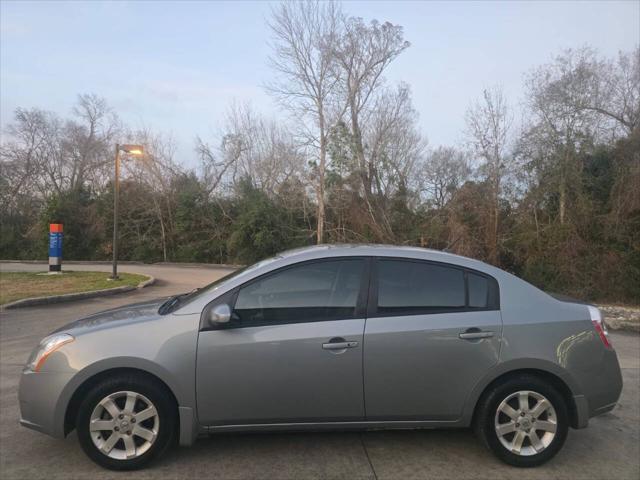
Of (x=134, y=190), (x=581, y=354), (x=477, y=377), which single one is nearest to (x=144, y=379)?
(x=477, y=377)

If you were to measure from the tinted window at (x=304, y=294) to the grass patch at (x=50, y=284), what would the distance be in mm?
9170

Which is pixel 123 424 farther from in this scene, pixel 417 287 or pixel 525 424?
pixel 525 424

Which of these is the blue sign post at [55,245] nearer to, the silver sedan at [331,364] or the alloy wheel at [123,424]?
the silver sedan at [331,364]

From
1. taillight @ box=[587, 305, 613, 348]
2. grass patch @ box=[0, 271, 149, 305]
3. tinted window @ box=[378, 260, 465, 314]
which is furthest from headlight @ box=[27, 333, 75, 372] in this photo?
grass patch @ box=[0, 271, 149, 305]

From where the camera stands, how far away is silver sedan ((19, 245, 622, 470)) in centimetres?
331

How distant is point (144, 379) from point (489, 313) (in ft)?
8.55

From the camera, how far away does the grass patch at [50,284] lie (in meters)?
11.5

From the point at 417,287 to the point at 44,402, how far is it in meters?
2.86

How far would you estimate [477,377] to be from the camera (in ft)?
11.3

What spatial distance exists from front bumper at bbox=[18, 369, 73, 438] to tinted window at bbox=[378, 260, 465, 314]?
2.38 m

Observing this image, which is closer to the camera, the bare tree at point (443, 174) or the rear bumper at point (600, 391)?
the rear bumper at point (600, 391)

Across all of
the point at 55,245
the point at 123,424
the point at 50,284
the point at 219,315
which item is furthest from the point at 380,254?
the point at 55,245

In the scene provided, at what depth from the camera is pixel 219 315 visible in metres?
3.34

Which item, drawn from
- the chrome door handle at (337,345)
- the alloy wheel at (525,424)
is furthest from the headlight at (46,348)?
the alloy wheel at (525,424)
